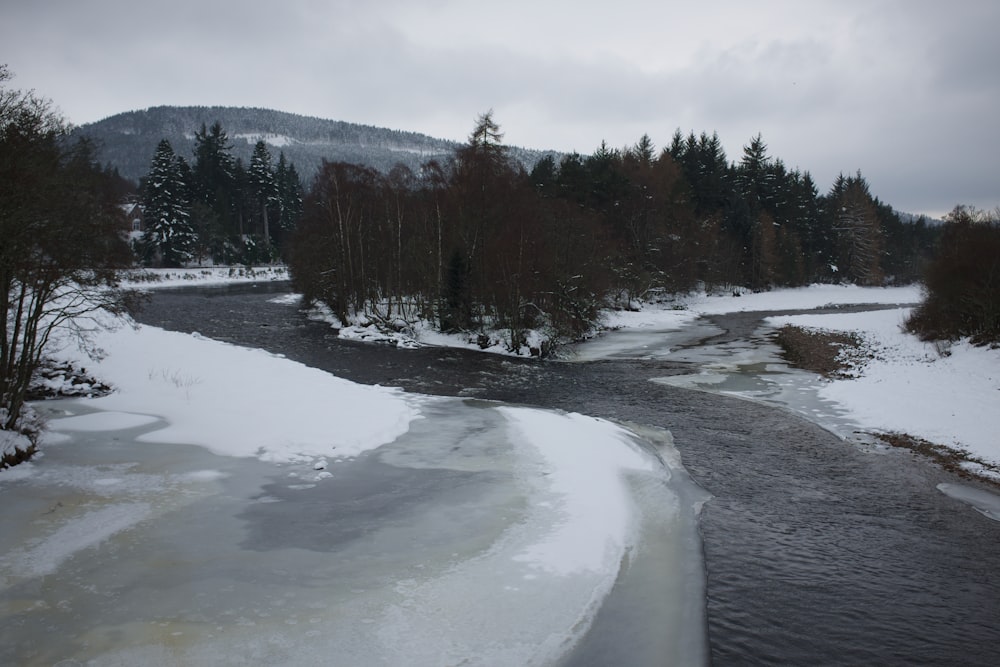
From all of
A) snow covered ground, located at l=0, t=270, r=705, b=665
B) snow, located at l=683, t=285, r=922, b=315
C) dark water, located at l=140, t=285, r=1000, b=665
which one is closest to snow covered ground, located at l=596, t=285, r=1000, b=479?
dark water, located at l=140, t=285, r=1000, b=665

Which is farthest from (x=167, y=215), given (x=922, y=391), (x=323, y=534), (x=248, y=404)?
(x=922, y=391)

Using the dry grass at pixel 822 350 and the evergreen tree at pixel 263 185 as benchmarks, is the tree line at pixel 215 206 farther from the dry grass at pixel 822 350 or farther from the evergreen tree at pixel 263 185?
the dry grass at pixel 822 350

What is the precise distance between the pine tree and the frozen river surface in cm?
7050

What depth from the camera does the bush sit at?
2264 centimetres

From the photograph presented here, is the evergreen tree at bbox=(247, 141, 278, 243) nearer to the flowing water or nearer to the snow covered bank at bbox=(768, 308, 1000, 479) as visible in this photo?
the flowing water

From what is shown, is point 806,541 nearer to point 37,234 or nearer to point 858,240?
point 37,234

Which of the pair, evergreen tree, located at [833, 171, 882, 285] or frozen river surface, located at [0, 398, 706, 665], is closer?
frozen river surface, located at [0, 398, 706, 665]

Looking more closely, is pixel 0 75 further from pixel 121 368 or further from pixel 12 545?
pixel 121 368

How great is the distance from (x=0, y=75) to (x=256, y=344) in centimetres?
1893

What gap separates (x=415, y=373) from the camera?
22.8 metres

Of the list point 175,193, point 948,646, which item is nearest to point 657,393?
point 948,646

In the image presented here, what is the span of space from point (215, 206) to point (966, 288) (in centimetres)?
8982

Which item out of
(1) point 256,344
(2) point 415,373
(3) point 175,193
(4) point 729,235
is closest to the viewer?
(2) point 415,373

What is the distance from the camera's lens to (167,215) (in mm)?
73250
